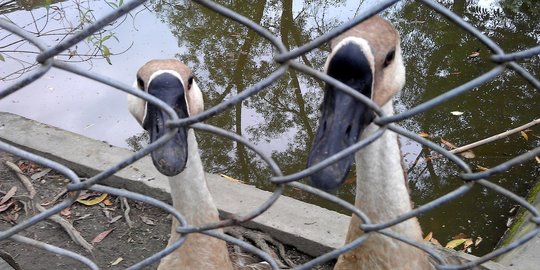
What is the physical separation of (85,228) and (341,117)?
2842 mm

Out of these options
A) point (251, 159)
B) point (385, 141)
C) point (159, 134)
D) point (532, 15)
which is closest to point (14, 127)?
point (251, 159)

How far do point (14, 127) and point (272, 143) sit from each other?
228cm

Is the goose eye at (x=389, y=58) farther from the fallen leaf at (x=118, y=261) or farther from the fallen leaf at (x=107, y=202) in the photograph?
the fallen leaf at (x=107, y=202)

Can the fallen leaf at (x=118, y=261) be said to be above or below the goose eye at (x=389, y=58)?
above

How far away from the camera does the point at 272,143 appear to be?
553 cm

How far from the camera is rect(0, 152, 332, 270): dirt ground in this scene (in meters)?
3.68

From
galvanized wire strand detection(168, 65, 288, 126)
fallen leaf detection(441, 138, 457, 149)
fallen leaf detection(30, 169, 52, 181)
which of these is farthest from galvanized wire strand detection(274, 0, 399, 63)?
fallen leaf detection(441, 138, 457, 149)

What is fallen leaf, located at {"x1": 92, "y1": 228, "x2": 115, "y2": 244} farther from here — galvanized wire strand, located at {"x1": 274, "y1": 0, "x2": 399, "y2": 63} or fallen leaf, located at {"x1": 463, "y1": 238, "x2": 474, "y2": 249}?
galvanized wire strand, located at {"x1": 274, "y1": 0, "x2": 399, "y2": 63}

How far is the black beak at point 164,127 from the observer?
1.96 meters

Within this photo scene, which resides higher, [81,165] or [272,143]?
[272,143]

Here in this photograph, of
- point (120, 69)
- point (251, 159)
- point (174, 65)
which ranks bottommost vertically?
point (174, 65)

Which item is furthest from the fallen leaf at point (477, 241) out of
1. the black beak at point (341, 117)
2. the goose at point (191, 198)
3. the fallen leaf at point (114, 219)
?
the black beak at point (341, 117)

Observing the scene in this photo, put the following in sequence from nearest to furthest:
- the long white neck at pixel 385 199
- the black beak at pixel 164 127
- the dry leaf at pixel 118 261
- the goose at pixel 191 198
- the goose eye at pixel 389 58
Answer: the black beak at pixel 164 127 < the goose eye at pixel 389 58 < the long white neck at pixel 385 199 < the goose at pixel 191 198 < the dry leaf at pixel 118 261

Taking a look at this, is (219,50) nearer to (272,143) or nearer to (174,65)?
(272,143)
